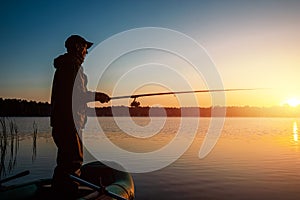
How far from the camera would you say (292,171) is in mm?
16422

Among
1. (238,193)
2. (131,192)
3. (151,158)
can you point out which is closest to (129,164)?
(151,158)

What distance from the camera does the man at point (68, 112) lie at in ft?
19.1

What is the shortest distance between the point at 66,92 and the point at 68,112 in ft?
1.14

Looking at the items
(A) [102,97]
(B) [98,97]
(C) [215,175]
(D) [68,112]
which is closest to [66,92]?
(D) [68,112]

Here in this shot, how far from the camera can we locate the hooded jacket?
5812 millimetres

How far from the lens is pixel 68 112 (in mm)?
5848

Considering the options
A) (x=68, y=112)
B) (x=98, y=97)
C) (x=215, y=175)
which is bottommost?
(x=215, y=175)

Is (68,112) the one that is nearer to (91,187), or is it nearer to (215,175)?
(91,187)

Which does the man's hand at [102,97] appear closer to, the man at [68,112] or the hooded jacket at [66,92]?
the man at [68,112]

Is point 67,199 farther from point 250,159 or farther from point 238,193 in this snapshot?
point 250,159

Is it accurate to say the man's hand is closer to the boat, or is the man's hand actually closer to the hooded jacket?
the hooded jacket

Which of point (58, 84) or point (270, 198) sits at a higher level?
point (58, 84)

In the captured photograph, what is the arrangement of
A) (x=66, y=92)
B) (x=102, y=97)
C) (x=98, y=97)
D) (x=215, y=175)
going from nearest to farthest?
(x=66, y=92) < (x=98, y=97) < (x=102, y=97) < (x=215, y=175)

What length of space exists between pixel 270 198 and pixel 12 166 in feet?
41.4
